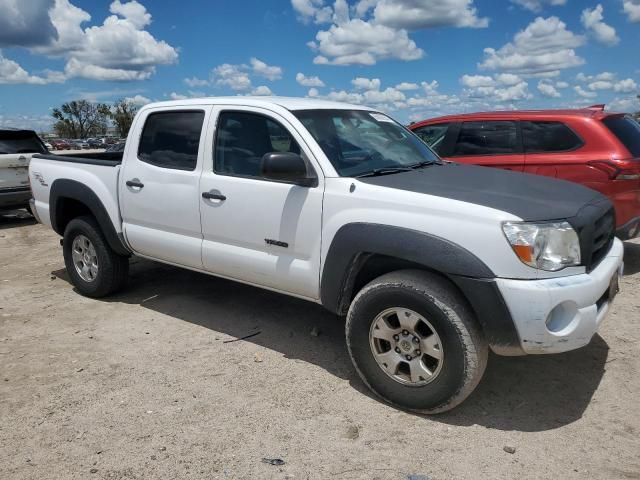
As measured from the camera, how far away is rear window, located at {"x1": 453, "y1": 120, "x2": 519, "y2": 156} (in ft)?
20.7

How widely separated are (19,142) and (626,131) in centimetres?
965

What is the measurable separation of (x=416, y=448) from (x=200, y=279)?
3703 millimetres

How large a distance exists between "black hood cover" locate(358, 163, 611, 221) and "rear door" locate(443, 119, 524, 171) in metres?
2.28

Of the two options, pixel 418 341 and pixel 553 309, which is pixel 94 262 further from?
pixel 553 309

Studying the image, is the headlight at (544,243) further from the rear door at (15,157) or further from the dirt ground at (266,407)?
the rear door at (15,157)

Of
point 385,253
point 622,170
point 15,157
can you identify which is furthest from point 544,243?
point 15,157

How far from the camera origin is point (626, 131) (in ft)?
19.2

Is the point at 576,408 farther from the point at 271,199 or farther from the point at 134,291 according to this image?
the point at 134,291

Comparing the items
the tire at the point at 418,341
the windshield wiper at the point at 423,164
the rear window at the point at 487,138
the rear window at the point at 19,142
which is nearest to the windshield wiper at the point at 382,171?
the windshield wiper at the point at 423,164

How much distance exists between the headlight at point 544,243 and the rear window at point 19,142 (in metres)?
9.51

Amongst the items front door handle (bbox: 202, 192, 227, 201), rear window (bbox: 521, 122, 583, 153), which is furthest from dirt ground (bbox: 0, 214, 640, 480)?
rear window (bbox: 521, 122, 583, 153)

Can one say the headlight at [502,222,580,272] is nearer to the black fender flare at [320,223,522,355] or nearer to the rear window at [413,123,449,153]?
the black fender flare at [320,223,522,355]

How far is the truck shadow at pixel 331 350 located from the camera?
3.33m

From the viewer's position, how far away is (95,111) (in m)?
79.6
